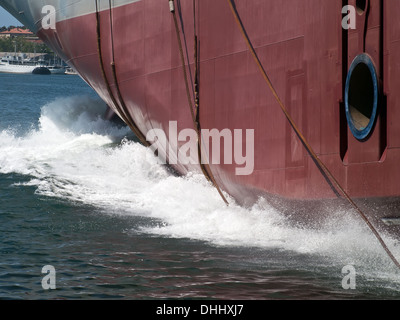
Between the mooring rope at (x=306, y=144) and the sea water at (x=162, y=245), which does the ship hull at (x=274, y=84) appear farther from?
the sea water at (x=162, y=245)

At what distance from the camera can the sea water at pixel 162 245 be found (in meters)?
6.91

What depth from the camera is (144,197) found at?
12.8m

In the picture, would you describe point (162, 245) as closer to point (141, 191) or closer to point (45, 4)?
point (141, 191)

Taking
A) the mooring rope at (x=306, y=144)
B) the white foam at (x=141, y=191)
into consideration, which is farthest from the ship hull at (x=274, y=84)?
the white foam at (x=141, y=191)

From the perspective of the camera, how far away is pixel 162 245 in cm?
884

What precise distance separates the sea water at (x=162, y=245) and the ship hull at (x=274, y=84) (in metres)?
0.43

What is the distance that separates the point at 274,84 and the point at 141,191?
5.23 m

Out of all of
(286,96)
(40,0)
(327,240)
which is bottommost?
(327,240)

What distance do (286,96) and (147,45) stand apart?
3.66 m

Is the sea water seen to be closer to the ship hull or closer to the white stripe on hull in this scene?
the ship hull

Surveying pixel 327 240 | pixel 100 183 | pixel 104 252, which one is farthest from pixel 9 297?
pixel 100 183

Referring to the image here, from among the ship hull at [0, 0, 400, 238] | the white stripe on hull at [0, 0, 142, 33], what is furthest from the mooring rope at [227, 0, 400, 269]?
the white stripe on hull at [0, 0, 142, 33]

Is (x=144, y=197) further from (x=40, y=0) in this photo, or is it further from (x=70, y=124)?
(x=70, y=124)

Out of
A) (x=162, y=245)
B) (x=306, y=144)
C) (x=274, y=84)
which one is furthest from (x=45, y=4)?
(x=306, y=144)
